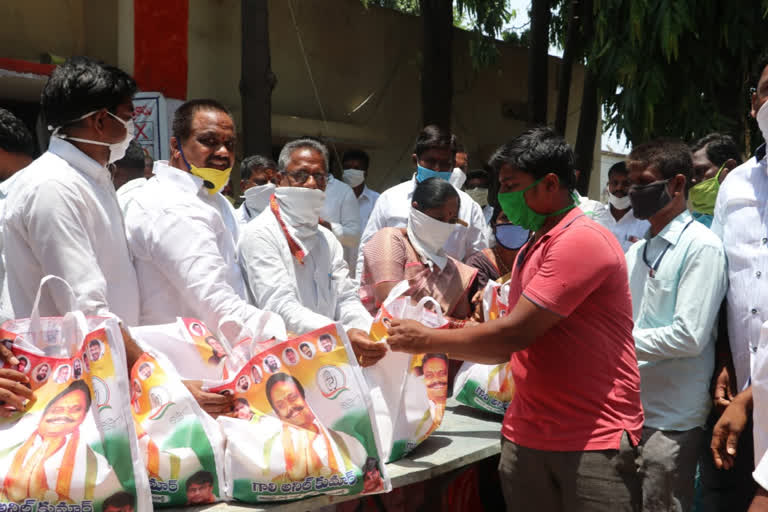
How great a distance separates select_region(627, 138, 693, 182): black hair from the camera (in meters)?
3.20

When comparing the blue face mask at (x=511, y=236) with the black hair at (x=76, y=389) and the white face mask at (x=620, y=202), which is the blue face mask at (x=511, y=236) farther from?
the black hair at (x=76, y=389)

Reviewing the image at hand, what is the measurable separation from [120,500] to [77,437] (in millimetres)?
189

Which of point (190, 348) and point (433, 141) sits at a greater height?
point (433, 141)

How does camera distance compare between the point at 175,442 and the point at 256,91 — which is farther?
the point at 256,91

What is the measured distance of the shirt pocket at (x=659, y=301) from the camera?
3.04 m

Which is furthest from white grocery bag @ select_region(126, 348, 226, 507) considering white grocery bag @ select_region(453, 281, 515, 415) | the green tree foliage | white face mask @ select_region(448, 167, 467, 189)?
the green tree foliage

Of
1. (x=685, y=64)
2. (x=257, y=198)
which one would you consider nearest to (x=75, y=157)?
(x=257, y=198)

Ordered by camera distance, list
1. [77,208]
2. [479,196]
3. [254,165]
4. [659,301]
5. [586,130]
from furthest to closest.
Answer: [586,130] < [479,196] < [254,165] < [659,301] < [77,208]

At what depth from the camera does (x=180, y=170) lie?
3.17 m

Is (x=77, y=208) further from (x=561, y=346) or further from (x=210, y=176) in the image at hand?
(x=561, y=346)

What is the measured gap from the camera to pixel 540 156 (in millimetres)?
2619

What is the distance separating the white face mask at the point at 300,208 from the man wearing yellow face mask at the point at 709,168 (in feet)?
6.60

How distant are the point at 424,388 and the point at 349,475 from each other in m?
0.65

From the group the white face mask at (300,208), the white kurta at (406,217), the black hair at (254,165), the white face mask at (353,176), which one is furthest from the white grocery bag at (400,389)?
the white face mask at (353,176)
